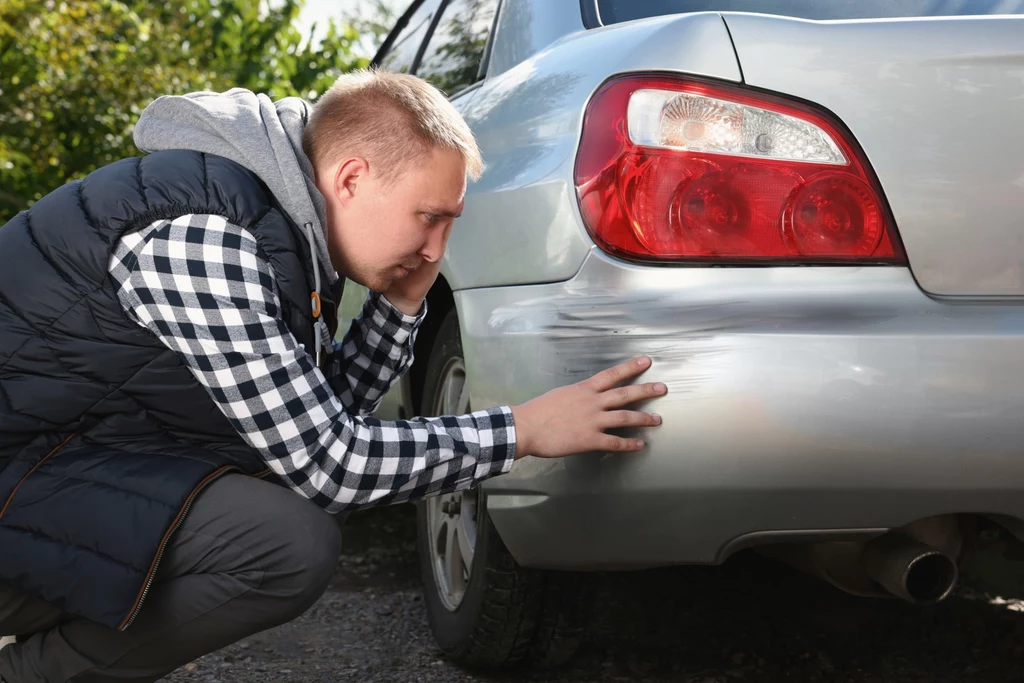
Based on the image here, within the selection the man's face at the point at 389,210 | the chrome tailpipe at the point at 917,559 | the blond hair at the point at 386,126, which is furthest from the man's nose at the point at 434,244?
the chrome tailpipe at the point at 917,559

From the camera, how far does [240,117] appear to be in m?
1.83

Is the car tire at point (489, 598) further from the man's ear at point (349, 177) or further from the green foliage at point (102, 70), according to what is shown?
the green foliage at point (102, 70)

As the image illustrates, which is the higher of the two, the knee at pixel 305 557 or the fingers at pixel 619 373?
the fingers at pixel 619 373

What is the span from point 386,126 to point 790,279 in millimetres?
669

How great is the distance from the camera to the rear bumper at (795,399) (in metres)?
1.54

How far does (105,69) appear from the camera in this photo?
7109 millimetres

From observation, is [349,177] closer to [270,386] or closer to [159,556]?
[270,386]

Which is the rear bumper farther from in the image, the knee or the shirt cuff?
the knee

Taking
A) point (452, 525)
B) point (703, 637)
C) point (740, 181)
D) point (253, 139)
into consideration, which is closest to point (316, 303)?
point (253, 139)

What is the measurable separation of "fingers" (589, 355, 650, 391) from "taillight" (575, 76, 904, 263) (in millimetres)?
155

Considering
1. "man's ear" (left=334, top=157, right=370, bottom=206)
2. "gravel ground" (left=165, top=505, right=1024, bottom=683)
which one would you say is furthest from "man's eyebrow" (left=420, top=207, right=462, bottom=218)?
"gravel ground" (left=165, top=505, right=1024, bottom=683)

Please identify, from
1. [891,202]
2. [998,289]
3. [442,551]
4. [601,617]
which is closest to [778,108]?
[891,202]

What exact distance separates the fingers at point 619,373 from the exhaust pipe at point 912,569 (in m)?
0.54

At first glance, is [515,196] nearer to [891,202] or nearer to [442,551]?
[891,202]
